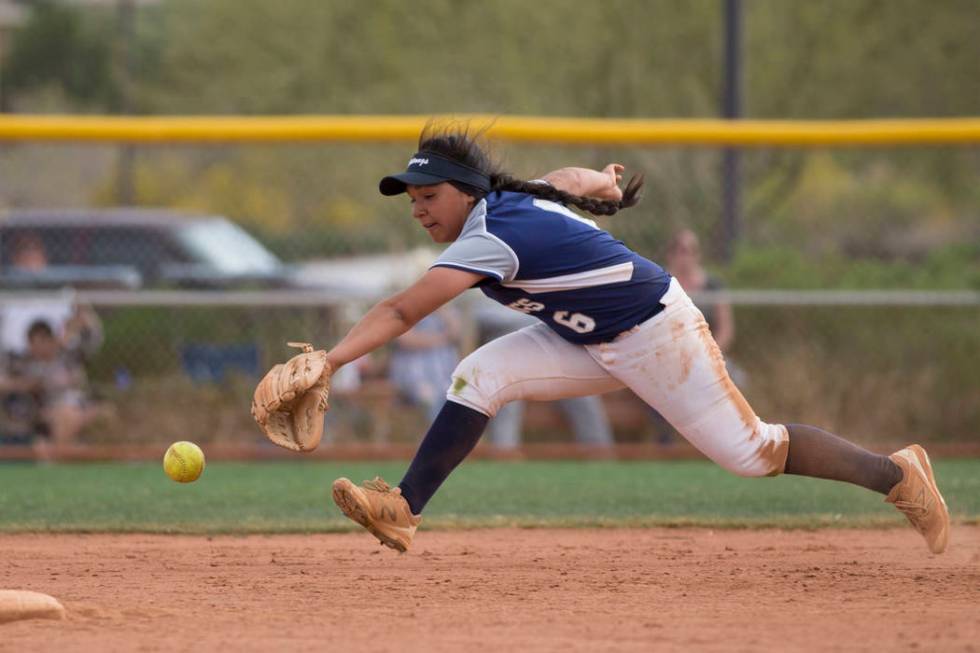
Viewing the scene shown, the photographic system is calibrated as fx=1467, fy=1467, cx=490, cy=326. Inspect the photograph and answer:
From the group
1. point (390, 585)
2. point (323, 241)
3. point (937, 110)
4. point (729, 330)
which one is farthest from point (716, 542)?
point (937, 110)

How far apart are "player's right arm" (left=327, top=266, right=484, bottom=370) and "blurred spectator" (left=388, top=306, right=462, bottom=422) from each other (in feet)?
18.0

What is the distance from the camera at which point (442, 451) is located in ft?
16.8

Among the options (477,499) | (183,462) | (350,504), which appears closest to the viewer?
(350,504)

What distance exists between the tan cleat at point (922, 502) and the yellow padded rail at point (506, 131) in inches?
212

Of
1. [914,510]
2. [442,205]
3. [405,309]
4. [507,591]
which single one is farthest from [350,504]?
[914,510]

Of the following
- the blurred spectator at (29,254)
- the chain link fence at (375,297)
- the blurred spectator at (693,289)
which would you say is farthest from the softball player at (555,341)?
the blurred spectator at (29,254)

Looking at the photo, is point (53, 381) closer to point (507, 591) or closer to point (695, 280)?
point (695, 280)

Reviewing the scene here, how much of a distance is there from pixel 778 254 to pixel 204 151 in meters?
6.32

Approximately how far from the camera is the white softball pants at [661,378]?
197 inches

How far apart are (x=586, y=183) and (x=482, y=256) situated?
748 millimetres

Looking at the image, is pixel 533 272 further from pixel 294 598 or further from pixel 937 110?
pixel 937 110

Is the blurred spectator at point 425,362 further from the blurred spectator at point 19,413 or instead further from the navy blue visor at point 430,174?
the navy blue visor at point 430,174

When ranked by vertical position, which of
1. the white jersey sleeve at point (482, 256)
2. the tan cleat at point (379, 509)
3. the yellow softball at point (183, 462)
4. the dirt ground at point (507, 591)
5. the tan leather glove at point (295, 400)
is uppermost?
the white jersey sleeve at point (482, 256)

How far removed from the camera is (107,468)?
31.0ft
